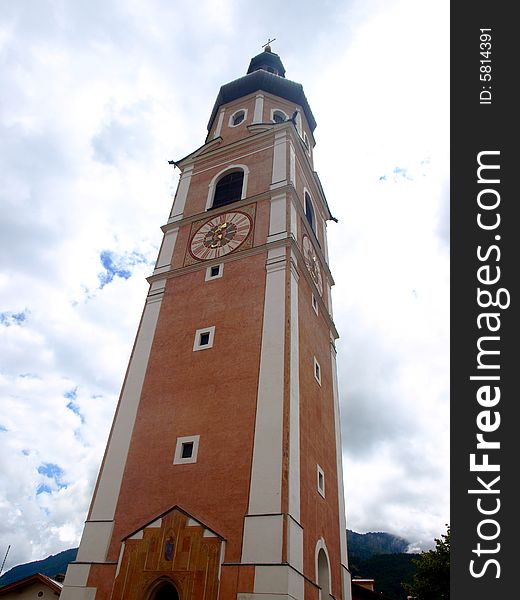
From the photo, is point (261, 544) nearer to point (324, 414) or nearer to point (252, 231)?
point (324, 414)

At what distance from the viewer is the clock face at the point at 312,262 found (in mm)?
17906

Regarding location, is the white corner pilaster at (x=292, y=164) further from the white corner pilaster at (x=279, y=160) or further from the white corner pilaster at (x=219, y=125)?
the white corner pilaster at (x=219, y=125)

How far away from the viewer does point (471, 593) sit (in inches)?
A: 218

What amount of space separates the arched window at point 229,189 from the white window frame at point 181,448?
9.83 meters

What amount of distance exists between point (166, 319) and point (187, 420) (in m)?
4.03

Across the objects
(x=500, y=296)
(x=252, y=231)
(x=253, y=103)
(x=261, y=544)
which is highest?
(x=253, y=103)

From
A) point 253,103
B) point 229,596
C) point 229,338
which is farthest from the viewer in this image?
point 253,103

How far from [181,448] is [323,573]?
179 inches

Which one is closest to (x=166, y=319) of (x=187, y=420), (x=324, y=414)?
(x=187, y=420)

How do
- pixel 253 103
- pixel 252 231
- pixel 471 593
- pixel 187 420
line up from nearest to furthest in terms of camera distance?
pixel 471 593 → pixel 187 420 → pixel 252 231 → pixel 253 103

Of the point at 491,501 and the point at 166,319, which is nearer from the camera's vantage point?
the point at 491,501

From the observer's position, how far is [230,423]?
38.9 feet

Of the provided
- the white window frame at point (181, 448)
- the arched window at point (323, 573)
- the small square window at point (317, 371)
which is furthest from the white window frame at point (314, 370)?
the arched window at point (323, 573)

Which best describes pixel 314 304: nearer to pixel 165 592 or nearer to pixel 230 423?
pixel 230 423
